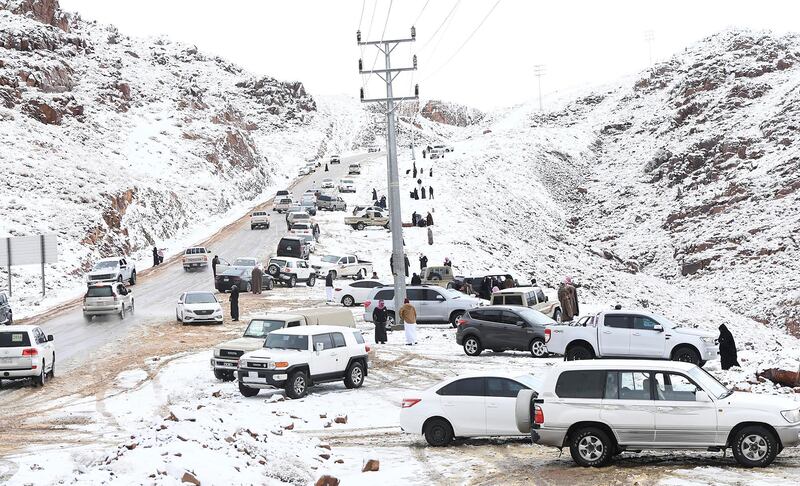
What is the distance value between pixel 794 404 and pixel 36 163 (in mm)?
61501

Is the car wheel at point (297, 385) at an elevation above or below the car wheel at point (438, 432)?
above

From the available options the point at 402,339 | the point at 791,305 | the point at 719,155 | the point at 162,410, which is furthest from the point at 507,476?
the point at 719,155

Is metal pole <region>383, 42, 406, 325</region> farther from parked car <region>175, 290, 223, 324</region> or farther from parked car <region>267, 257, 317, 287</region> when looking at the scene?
parked car <region>267, 257, 317, 287</region>

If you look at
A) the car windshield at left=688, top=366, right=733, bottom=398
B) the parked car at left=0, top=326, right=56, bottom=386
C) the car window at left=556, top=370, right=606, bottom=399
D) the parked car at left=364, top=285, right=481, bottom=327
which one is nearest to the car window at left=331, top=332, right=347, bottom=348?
the parked car at left=0, top=326, right=56, bottom=386

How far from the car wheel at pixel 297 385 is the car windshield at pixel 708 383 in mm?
9888

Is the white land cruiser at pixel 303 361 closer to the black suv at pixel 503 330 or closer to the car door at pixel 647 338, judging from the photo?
the black suv at pixel 503 330

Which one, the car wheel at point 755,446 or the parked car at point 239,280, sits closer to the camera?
the car wheel at point 755,446

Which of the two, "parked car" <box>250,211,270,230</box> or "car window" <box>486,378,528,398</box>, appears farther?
"parked car" <box>250,211,270,230</box>

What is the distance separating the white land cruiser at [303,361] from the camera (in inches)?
824

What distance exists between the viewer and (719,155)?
3625 inches

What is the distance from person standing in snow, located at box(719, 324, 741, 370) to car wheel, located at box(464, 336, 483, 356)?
7.44 meters

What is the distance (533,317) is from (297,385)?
29.7ft

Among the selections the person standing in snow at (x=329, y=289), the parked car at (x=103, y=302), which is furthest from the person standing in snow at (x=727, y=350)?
the parked car at (x=103, y=302)

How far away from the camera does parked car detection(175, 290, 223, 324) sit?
115ft
